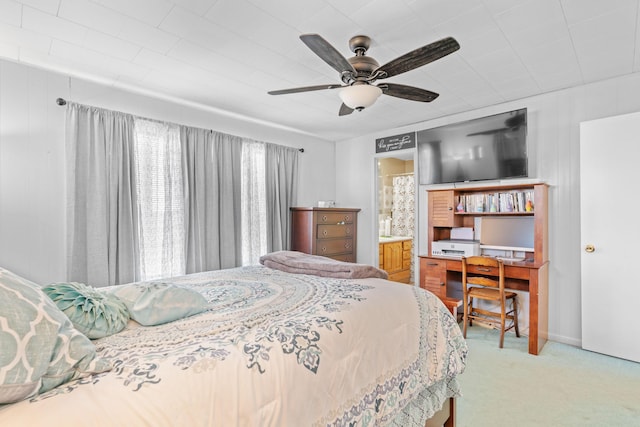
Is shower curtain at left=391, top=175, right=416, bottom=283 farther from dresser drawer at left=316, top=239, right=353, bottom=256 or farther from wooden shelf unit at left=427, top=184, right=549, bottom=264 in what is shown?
wooden shelf unit at left=427, top=184, right=549, bottom=264

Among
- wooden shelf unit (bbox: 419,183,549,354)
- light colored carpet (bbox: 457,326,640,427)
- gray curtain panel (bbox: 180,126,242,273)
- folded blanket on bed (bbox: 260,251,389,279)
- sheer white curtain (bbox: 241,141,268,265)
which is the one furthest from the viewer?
sheer white curtain (bbox: 241,141,268,265)

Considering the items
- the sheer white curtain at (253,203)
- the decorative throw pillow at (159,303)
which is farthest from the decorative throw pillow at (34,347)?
the sheer white curtain at (253,203)

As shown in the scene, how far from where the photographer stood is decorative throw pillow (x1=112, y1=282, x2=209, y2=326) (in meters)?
1.37

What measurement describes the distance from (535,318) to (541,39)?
2.39m

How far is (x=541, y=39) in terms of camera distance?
2.30 m

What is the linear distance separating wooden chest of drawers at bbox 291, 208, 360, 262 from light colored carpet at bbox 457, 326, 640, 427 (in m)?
2.07

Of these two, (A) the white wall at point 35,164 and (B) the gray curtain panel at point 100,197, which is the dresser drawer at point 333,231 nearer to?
(B) the gray curtain panel at point 100,197

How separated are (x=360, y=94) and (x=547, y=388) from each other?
2.58 meters

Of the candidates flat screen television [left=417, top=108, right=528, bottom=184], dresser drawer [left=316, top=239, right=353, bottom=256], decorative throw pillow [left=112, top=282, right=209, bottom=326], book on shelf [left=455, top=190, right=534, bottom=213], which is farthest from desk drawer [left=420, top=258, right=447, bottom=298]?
decorative throw pillow [left=112, top=282, right=209, bottom=326]

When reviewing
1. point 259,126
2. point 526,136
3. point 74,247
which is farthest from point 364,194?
point 74,247

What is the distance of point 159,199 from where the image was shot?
3.37 m

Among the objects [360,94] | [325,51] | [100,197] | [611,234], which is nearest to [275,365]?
[325,51]

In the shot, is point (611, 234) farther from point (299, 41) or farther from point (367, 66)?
point (299, 41)

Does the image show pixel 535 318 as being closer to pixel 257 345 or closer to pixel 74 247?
pixel 257 345
